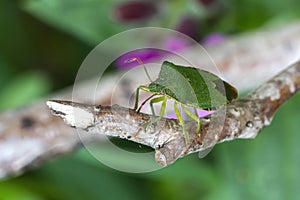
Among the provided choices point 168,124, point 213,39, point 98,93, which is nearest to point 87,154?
point 98,93

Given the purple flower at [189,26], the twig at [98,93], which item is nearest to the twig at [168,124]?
the twig at [98,93]

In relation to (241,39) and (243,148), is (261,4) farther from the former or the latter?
(243,148)

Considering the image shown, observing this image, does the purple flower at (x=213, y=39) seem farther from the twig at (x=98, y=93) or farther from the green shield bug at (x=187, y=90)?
the green shield bug at (x=187, y=90)

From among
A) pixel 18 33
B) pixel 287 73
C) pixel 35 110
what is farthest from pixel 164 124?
pixel 18 33

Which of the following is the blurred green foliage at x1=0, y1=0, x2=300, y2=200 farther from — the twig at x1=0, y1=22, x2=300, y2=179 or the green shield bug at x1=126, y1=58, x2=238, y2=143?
the green shield bug at x1=126, y1=58, x2=238, y2=143

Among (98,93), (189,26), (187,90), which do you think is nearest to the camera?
(187,90)

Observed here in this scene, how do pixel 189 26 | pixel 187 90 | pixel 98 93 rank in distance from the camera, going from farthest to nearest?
pixel 189 26, pixel 98 93, pixel 187 90

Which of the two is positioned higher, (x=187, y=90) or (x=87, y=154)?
(x=87, y=154)

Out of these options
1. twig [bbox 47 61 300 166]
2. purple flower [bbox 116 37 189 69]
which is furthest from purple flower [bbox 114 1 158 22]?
twig [bbox 47 61 300 166]

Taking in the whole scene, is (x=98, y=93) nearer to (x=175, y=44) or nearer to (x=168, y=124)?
(x=175, y=44)
